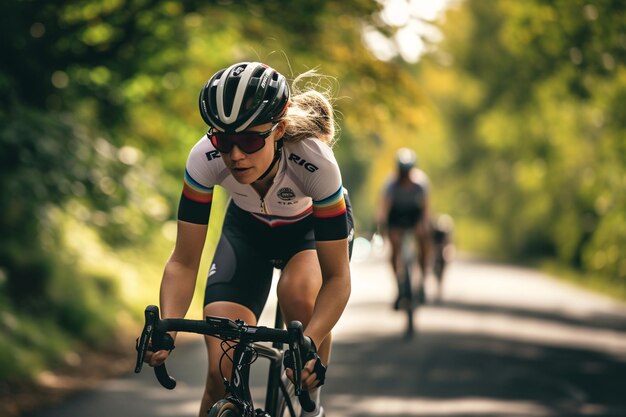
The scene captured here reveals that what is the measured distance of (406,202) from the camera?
12922 mm

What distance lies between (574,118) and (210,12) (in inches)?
701

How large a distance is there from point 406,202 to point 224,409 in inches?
353

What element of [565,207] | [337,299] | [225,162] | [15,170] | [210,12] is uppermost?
[565,207]

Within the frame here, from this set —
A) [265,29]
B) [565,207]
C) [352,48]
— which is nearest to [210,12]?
[265,29]

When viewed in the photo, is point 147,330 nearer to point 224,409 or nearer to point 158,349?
point 158,349

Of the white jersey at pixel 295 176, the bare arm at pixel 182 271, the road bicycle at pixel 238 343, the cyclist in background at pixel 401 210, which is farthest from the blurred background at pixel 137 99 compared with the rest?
the road bicycle at pixel 238 343

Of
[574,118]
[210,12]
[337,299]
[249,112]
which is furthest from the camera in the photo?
[574,118]

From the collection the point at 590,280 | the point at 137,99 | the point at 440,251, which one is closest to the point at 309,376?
the point at 137,99

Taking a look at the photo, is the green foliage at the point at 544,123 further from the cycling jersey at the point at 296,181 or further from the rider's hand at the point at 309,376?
the rider's hand at the point at 309,376

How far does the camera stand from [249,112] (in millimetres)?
4090

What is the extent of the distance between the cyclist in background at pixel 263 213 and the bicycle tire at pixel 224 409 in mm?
285

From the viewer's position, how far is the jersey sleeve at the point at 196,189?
454 centimetres

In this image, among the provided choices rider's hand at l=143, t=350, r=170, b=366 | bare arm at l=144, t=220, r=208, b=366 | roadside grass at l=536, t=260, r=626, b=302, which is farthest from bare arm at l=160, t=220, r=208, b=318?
roadside grass at l=536, t=260, r=626, b=302

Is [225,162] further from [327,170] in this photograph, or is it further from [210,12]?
[210,12]
